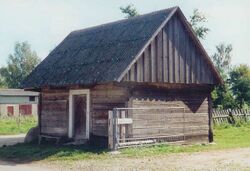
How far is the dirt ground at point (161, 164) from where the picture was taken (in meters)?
16.0

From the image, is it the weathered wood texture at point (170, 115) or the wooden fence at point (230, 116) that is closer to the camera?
the weathered wood texture at point (170, 115)

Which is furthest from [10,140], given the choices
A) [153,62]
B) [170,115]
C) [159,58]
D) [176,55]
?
[176,55]

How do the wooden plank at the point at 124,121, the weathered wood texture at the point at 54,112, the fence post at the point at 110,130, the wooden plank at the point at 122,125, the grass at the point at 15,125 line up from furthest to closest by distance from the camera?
the grass at the point at 15,125 → the weathered wood texture at the point at 54,112 → the wooden plank at the point at 122,125 → the wooden plank at the point at 124,121 → the fence post at the point at 110,130

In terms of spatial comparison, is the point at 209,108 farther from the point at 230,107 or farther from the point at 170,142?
the point at 230,107

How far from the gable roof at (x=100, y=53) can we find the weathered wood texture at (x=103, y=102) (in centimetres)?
103

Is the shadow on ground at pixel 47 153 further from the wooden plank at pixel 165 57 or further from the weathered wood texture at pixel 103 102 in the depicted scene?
the wooden plank at pixel 165 57

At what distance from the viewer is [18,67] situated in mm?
105500

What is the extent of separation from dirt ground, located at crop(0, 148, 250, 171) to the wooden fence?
636 inches

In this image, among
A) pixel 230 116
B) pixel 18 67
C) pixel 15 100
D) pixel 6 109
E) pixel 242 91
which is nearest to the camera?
pixel 230 116

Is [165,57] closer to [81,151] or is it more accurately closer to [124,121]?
[124,121]

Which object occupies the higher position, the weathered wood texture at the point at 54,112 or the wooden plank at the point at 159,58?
the wooden plank at the point at 159,58

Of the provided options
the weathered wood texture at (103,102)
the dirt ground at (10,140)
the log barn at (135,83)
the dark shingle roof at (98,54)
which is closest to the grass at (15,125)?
the dirt ground at (10,140)

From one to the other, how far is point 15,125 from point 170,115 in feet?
70.7

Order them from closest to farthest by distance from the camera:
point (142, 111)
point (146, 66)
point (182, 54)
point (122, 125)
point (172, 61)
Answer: point (122, 125), point (146, 66), point (142, 111), point (172, 61), point (182, 54)
